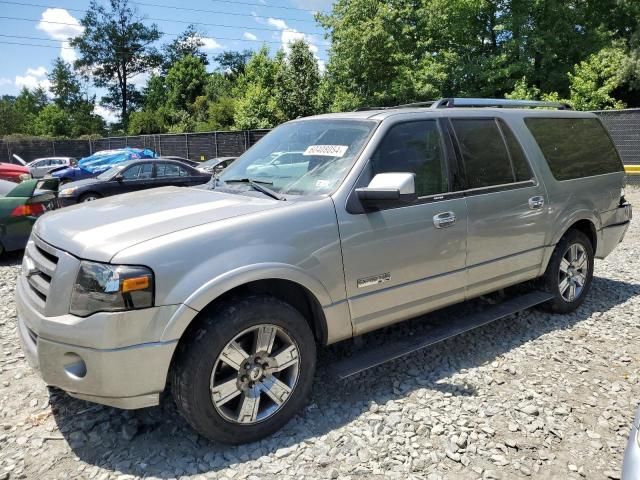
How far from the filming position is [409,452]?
281 cm

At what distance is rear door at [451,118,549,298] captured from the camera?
382 cm

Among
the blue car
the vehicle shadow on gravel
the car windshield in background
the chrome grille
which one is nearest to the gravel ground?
the vehicle shadow on gravel

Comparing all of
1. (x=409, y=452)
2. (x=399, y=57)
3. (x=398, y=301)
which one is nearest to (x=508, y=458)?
(x=409, y=452)

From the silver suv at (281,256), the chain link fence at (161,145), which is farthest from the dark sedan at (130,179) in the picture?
the silver suv at (281,256)

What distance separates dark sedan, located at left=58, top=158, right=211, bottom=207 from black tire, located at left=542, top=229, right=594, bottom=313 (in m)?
10.5

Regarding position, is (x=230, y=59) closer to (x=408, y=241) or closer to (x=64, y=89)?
(x=64, y=89)

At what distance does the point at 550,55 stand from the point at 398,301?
1128 inches

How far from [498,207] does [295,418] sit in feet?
7.33

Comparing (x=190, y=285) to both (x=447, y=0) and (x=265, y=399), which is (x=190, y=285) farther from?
(x=447, y=0)

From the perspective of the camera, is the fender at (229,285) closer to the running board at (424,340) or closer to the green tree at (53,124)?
the running board at (424,340)

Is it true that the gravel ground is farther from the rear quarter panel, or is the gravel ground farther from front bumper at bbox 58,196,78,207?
front bumper at bbox 58,196,78,207

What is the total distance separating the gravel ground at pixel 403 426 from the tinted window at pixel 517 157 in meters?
1.43

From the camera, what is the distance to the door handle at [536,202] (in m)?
4.23

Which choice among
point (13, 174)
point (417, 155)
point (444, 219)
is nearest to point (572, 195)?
point (444, 219)
